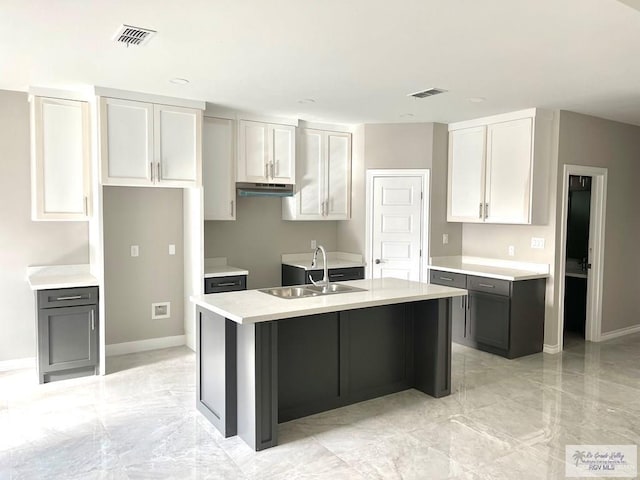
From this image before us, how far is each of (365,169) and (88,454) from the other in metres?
4.22

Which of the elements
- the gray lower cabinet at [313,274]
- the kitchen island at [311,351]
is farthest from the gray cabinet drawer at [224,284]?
the kitchen island at [311,351]

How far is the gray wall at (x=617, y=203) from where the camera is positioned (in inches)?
210

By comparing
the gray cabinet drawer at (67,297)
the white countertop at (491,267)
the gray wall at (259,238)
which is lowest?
the gray cabinet drawer at (67,297)

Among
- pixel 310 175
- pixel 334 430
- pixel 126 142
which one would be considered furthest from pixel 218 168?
pixel 334 430

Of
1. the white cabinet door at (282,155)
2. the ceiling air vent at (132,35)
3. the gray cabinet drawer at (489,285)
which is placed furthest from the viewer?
the white cabinet door at (282,155)

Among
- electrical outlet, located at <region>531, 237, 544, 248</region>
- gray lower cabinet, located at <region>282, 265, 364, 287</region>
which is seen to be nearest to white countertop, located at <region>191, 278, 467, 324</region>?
gray lower cabinet, located at <region>282, 265, 364, 287</region>

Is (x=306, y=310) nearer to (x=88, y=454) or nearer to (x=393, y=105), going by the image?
(x=88, y=454)

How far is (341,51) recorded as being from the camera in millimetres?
3295

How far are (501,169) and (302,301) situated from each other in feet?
10.3

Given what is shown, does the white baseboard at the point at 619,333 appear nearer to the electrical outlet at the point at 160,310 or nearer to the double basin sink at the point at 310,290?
the double basin sink at the point at 310,290

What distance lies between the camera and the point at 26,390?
400 centimetres

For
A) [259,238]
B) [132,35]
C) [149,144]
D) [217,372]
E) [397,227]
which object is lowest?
[217,372]

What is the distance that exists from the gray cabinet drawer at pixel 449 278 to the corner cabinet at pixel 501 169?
2.24 feet

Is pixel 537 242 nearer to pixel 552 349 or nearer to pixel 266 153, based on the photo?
pixel 552 349
